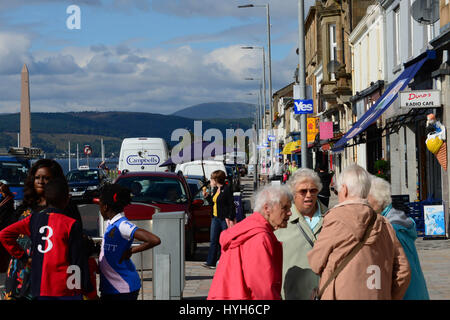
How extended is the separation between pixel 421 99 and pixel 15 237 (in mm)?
13356

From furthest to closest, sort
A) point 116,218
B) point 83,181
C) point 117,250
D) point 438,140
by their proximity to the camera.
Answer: point 83,181 < point 438,140 < point 116,218 < point 117,250

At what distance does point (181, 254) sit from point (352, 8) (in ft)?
93.6

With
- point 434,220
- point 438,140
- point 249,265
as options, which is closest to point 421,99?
point 438,140

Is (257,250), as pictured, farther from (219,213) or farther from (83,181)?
(83,181)

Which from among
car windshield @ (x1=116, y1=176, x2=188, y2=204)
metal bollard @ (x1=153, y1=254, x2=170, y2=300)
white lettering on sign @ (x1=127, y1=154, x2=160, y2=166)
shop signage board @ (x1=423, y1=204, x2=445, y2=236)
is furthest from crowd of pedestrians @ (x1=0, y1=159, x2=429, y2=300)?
white lettering on sign @ (x1=127, y1=154, x2=160, y2=166)

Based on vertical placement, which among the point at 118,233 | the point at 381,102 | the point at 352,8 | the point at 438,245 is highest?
the point at 352,8

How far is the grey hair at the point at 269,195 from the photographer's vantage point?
496cm

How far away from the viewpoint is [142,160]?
32688 millimetres

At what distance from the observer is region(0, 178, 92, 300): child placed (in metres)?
4.98

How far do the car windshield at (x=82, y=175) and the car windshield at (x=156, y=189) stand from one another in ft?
60.6
